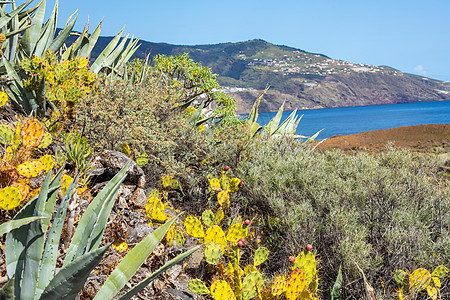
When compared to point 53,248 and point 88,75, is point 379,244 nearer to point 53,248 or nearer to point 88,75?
point 53,248

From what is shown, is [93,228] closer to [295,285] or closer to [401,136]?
[295,285]

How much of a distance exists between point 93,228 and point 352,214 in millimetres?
2520

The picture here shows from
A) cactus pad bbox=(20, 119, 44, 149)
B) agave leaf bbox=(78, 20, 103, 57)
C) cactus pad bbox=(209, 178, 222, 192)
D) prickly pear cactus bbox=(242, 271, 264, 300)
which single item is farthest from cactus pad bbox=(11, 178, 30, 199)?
agave leaf bbox=(78, 20, 103, 57)

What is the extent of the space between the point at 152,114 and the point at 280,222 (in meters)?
2.68

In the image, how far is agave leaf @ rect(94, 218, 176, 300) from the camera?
1518 mm

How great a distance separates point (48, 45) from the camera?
555 cm

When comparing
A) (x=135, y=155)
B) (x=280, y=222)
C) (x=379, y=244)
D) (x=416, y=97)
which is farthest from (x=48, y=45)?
(x=416, y=97)

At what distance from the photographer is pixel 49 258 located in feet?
5.05

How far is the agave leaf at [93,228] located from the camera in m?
1.60

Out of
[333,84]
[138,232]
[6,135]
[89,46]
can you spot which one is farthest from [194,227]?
[333,84]

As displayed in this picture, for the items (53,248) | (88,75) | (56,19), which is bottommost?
(53,248)

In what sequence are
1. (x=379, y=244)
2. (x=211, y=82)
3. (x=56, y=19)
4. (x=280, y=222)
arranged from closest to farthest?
(x=379, y=244) < (x=280, y=222) < (x=56, y=19) < (x=211, y=82)

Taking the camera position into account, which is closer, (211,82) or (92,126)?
(92,126)

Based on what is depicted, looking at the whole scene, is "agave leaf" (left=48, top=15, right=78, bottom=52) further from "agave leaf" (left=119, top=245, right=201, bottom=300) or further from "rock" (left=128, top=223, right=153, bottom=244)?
"agave leaf" (left=119, top=245, right=201, bottom=300)
